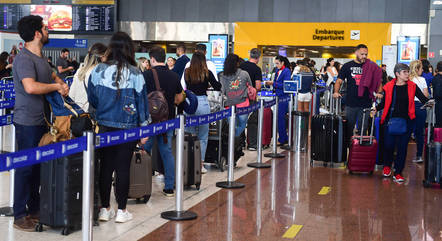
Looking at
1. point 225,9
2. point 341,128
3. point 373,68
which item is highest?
point 225,9

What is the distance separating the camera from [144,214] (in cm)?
586

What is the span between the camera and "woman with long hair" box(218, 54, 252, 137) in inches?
354

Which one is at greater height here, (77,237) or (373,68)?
(373,68)

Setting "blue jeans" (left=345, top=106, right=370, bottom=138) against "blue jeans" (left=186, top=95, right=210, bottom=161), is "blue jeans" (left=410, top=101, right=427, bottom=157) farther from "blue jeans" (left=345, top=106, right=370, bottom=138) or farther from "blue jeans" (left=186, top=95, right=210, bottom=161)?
"blue jeans" (left=186, top=95, right=210, bottom=161)

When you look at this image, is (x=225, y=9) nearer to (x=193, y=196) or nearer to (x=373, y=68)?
(x=373, y=68)

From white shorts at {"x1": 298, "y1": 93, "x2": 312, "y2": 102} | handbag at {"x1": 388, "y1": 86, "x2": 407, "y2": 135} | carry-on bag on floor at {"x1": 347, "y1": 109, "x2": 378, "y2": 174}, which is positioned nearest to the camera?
handbag at {"x1": 388, "y1": 86, "x2": 407, "y2": 135}

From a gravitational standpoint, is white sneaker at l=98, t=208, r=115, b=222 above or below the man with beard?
below

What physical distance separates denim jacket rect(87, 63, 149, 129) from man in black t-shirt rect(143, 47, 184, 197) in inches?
43.3

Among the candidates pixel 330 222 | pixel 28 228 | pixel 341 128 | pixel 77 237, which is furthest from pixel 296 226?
pixel 341 128

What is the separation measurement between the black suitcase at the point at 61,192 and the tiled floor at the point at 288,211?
0.44ft

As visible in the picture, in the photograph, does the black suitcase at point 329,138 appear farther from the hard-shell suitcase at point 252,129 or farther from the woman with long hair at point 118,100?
the woman with long hair at point 118,100

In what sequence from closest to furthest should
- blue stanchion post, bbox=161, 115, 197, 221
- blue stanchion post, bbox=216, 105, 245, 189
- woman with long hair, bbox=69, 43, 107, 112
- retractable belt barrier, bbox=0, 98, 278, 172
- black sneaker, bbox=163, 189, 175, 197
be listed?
retractable belt barrier, bbox=0, 98, 278, 172, blue stanchion post, bbox=161, 115, 197, 221, woman with long hair, bbox=69, 43, 107, 112, black sneaker, bbox=163, 189, 175, 197, blue stanchion post, bbox=216, 105, 245, 189

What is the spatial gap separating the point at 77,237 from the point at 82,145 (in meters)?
1.20

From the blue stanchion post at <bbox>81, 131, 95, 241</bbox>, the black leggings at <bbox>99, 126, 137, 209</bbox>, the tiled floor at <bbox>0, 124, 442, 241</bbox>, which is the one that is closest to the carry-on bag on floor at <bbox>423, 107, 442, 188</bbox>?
the tiled floor at <bbox>0, 124, 442, 241</bbox>
